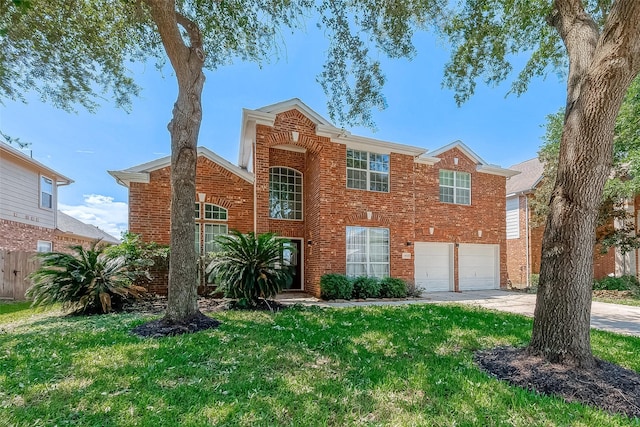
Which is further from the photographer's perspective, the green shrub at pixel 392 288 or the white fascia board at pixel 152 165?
the green shrub at pixel 392 288

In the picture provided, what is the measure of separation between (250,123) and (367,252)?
6.46 metres

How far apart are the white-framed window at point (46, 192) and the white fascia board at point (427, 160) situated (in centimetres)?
1745

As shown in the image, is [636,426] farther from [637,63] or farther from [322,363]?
[637,63]

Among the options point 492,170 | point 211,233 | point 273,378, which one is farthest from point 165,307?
point 492,170

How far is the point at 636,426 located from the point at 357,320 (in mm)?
4479

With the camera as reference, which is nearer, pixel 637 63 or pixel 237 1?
pixel 637 63

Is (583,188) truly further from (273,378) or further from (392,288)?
(392,288)

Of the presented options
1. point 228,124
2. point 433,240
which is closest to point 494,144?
point 433,240

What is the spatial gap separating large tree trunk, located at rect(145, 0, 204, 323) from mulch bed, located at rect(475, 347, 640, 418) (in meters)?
5.04

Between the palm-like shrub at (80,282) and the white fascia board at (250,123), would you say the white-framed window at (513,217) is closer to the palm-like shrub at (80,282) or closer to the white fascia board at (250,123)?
the white fascia board at (250,123)

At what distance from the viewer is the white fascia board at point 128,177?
10.5 meters

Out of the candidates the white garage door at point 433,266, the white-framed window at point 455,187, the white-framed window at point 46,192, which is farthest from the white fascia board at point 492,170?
the white-framed window at point 46,192

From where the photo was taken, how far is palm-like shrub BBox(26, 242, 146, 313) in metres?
7.36

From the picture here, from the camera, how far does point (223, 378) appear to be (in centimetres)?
355
